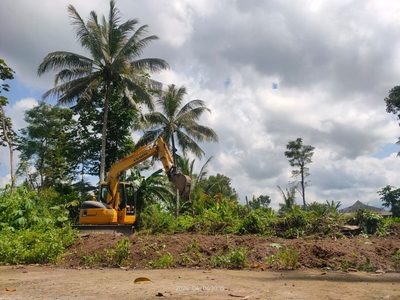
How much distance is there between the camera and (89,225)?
1298 centimetres

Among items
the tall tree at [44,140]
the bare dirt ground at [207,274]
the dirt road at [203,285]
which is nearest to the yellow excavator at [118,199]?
the bare dirt ground at [207,274]

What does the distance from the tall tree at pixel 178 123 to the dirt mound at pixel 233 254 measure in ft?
55.8

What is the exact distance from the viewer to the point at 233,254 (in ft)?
25.1

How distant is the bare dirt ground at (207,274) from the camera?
4727 mm

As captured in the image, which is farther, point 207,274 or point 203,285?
point 207,274

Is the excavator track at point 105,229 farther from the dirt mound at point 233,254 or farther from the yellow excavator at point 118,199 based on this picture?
the dirt mound at point 233,254

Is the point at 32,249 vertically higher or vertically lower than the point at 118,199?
lower

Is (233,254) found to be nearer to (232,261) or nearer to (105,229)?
(232,261)

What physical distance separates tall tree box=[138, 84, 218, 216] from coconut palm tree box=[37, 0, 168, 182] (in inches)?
183

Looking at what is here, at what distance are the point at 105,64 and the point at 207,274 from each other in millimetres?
17042

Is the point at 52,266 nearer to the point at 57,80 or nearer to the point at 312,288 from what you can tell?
the point at 312,288

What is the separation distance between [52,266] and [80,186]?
1514cm

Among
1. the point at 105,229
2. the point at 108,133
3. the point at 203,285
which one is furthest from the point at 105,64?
the point at 203,285

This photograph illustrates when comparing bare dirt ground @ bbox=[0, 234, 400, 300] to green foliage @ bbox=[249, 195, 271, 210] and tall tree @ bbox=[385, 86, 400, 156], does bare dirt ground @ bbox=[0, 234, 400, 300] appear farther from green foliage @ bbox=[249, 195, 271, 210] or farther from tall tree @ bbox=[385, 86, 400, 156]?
tall tree @ bbox=[385, 86, 400, 156]
